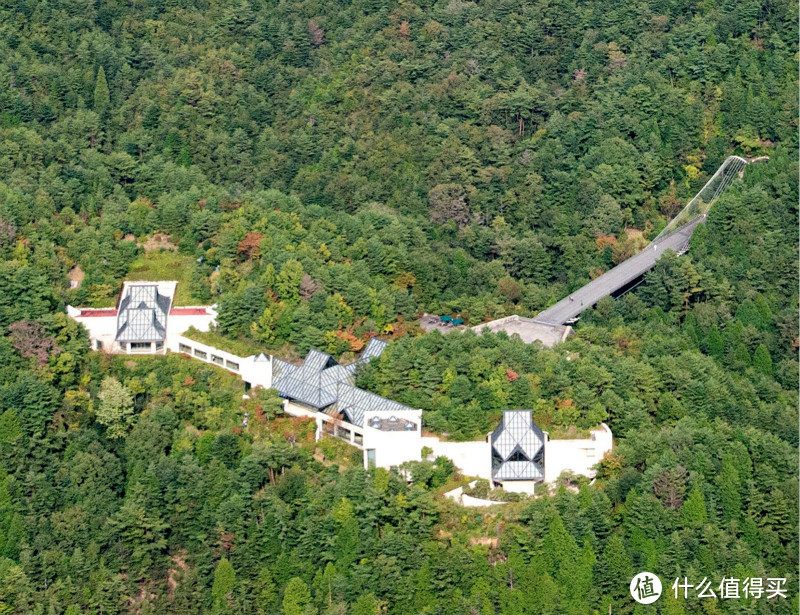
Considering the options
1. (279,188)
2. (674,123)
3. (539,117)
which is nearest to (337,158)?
(279,188)

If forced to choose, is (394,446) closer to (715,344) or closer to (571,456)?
(571,456)

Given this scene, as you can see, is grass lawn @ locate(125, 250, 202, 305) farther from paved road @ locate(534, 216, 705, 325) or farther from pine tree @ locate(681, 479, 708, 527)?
pine tree @ locate(681, 479, 708, 527)

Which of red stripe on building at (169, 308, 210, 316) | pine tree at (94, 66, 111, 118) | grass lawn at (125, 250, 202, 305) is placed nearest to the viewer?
red stripe on building at (169, 308, 210, 316)

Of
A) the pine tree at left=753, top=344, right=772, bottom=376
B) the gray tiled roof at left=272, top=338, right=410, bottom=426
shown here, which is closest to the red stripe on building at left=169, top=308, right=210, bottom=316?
the gray tiled roof at left=272, top=338, right=410, bottom=426

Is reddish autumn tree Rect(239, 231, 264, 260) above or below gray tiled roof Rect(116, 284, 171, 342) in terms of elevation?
above

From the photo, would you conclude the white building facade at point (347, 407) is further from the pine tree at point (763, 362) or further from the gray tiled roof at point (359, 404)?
the pine tree at point (763, 362)

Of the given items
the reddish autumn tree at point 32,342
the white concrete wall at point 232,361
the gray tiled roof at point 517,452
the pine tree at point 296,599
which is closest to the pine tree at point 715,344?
the gray tiled roof at point 517,452
